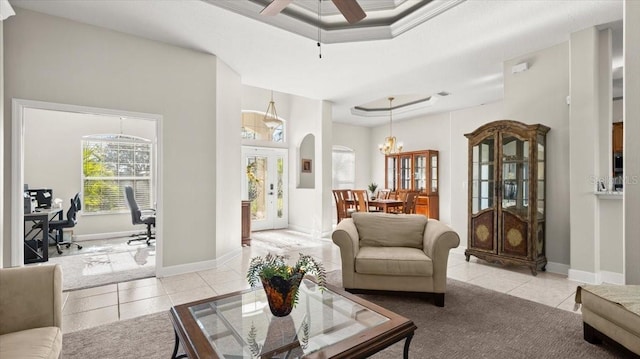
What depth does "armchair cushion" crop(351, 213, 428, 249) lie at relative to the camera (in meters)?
3.33

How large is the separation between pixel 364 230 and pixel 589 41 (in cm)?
338

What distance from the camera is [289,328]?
167 cm

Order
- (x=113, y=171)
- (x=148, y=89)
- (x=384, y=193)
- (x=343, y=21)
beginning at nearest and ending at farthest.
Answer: (x=343, y=21), (x=148, y=89), (x=113, y=171), (x=384, y=193)

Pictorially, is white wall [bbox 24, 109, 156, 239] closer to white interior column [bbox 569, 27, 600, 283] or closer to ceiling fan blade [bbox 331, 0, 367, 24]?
ceiling fan blade [bbox 331, 0, 367, 24]

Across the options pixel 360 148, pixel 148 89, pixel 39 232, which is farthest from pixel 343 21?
pixel 360 148

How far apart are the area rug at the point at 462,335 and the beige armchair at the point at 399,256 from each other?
0.72 feet

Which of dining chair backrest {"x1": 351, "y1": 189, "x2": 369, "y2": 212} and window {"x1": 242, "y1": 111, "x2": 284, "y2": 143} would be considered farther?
window {"x1": 242, "y1": 111, "x2": 284, "y2": 143}

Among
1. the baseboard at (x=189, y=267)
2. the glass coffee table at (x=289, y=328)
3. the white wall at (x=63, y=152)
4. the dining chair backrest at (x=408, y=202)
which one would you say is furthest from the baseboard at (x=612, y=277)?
the white wall at (x=63, y=152)

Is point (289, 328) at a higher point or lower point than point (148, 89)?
lower

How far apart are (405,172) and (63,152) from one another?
7716 millimetres

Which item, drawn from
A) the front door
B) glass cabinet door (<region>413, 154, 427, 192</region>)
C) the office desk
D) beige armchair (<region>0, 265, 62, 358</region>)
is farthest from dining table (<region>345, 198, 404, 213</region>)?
beige armchair (<region>0, 265, 62, 358</region>)

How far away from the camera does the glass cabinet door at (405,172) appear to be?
8109 mm

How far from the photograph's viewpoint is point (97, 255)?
191 inches

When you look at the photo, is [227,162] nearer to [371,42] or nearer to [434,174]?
[371,42]
